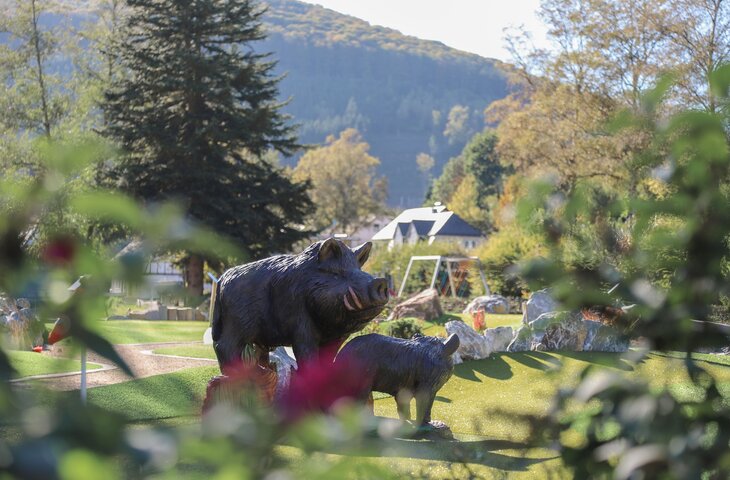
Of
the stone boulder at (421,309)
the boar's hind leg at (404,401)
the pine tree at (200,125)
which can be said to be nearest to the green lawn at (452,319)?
the stone boulder at (421,309)

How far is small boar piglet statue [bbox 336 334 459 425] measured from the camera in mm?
7059

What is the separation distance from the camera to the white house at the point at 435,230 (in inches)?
2368

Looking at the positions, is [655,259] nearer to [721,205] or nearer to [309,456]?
[721,205]

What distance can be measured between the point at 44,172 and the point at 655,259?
3.30ft

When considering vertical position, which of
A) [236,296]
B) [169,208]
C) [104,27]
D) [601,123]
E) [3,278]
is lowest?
[236,296]

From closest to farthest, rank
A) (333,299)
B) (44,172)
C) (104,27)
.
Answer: (44,172) → (333,299) → (104,27)

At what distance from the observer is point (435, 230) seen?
200ft

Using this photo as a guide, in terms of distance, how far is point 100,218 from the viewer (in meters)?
1.10

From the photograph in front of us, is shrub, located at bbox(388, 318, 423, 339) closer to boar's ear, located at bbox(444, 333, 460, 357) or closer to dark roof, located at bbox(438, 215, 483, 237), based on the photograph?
boar's ear, located at bbox(444, 333, 460, 357)

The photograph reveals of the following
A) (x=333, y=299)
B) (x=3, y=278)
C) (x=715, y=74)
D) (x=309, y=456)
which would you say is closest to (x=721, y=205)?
(x=715, y=74)

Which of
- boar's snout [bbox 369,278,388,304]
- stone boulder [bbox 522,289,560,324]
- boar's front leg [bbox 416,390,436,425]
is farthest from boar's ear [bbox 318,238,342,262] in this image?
stone boulder [bbox 522,289,560,324]

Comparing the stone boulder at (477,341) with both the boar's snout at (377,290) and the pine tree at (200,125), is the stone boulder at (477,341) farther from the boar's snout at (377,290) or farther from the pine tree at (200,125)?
the pine tree at (200,125)

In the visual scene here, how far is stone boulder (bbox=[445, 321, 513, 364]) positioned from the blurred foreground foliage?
36.5 ft

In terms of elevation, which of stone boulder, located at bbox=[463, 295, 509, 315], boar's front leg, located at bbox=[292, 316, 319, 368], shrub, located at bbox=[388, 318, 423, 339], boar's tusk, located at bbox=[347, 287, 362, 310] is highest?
boar's tusk, located at bbox=[347, 287, 362, 310]
